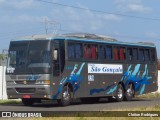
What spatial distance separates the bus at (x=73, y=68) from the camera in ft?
78.4

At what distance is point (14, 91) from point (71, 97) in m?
2.94

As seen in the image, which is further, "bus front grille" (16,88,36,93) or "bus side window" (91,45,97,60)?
"bus side window" (91,45,97,60)

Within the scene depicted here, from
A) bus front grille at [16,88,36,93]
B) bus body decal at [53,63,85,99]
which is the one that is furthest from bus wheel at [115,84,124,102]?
bus front grille at [16,88,36,93]

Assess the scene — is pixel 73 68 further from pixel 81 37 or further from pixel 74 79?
pixel 81 37

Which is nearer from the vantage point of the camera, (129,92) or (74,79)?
(74,79)

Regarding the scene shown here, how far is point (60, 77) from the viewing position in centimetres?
2452

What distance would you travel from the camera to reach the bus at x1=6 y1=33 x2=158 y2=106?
78.4 feet

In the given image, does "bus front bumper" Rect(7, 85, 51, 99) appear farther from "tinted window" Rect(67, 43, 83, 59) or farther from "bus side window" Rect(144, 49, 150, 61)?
"bus side window" Rect(144, 49, 150, 61)

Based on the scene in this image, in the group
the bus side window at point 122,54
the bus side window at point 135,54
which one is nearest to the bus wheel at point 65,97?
the bus side window at point 122,54

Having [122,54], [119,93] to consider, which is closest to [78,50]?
[122,54]

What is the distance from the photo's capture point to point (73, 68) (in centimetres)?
2550

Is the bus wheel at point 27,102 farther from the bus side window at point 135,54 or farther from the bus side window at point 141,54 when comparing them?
the bus side window at point 141,54

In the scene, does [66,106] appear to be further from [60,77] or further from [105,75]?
[105,75]

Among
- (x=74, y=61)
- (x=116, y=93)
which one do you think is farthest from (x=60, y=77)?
(x=116, y=93)
